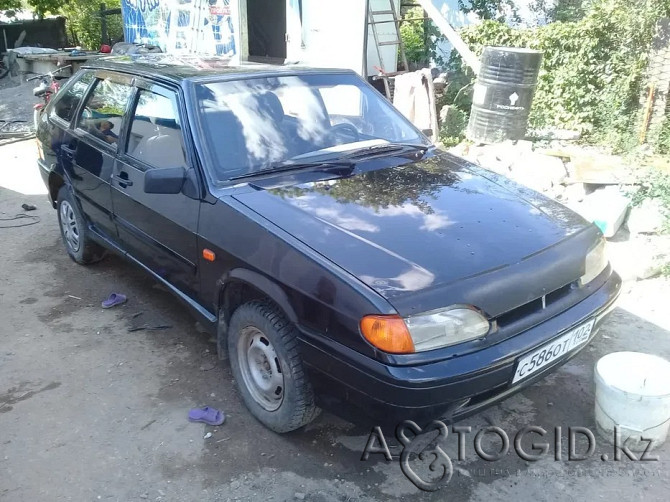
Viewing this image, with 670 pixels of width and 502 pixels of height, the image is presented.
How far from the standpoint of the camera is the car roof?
3641mm

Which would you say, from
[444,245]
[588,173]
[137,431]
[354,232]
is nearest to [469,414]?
[444,245]

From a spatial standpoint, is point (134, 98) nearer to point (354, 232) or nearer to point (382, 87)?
point (354, 232)

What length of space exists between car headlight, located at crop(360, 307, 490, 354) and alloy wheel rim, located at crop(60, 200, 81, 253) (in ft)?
11.4

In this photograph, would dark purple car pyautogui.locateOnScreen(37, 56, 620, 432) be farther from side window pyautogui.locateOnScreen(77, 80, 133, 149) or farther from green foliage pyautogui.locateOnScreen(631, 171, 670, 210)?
green foliage pyautogui.locateOnScreen(631, 171, 670, 210)

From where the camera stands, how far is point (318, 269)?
8.25ft

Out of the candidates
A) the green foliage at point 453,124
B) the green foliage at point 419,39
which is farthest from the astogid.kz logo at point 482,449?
the green foliage at point 419,39

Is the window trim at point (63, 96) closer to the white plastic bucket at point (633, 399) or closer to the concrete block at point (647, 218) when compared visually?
the white plastic bucket at point (633, 399)

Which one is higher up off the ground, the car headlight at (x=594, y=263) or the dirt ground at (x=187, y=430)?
the car headlight at (x=594, y=263)

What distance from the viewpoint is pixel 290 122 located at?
11.6ft

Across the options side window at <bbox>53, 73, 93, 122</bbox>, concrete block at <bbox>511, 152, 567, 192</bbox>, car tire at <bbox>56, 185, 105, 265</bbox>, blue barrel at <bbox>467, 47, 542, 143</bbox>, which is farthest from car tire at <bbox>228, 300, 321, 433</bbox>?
blue barrel at <bbox>467, 47, 542, 143</bbox>

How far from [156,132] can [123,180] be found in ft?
1.44

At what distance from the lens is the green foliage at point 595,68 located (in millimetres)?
7566

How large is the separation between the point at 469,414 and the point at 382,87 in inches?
332

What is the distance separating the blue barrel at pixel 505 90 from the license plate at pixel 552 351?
472cm
